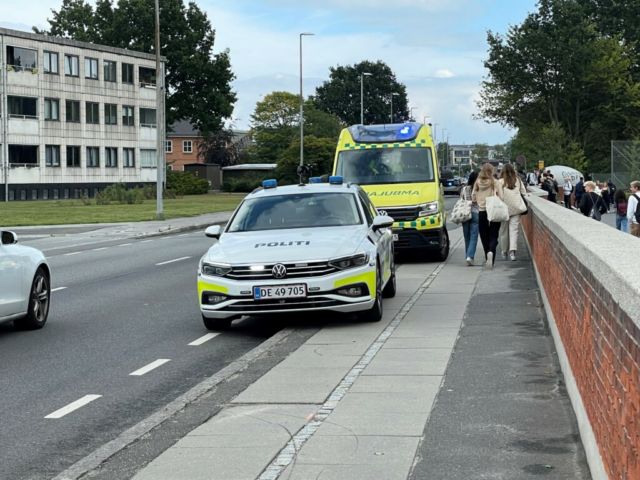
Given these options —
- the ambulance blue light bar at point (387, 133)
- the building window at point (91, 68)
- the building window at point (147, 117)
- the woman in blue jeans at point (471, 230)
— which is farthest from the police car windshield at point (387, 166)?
the building window at point (147, 117)

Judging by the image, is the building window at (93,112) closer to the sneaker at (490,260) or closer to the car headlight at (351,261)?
the sneaker at (490,260)

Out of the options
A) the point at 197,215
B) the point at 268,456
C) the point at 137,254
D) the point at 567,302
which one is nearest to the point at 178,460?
the point at 268,456

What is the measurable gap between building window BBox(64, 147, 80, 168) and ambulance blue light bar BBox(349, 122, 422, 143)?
5588 cm

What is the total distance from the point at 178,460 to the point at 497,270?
12.1m

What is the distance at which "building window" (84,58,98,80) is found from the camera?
75.3m

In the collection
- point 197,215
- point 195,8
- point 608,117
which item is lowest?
point 197,215

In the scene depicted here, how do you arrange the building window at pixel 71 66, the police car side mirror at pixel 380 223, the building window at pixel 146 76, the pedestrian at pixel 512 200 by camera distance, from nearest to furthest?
the police car side mirror at pixel 380 223, the pedestrian at pixel 512 200, the building window at pixel 71 66, the building window at pixel 146 76

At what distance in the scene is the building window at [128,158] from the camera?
79.9 metres

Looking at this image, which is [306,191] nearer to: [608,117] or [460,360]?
[460,360]

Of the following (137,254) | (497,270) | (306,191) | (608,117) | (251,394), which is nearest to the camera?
(251,394)

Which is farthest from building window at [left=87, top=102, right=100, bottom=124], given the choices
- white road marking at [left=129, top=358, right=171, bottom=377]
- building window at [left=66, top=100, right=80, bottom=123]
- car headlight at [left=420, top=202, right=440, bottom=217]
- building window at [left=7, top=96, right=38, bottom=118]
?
white road marking at [left=129, top=358, right=171, bottom=377]

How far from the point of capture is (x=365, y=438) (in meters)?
6.17

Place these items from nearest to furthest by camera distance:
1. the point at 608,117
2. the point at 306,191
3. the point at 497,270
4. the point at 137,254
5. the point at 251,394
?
the point at 251,394 → the point at 306,191 → the point at 497,270 → the point at 137,254 → the point at 608,117

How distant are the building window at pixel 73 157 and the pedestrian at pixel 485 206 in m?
59.0
